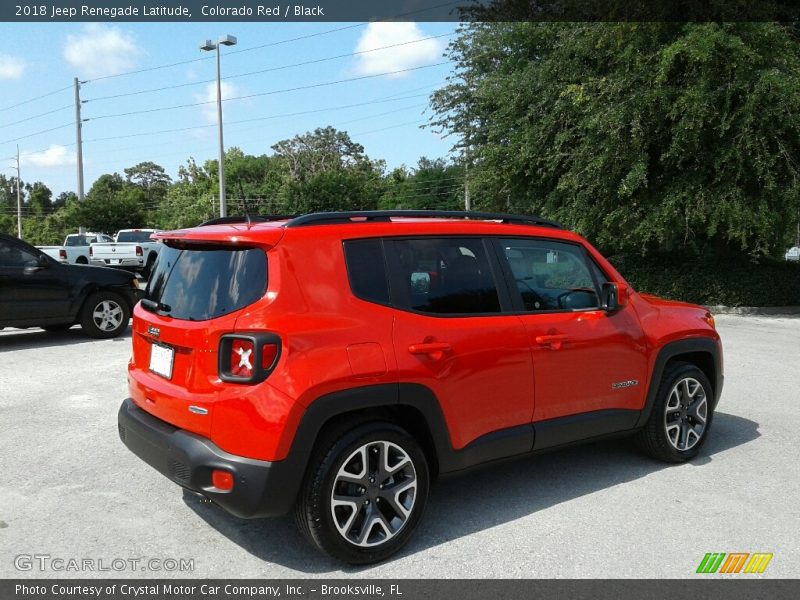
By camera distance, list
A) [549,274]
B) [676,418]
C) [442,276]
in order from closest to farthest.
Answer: [442,276], [549,274], [676,418]

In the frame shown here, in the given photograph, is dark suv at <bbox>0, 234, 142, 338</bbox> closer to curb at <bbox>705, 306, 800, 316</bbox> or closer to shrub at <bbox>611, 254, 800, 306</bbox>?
shrub at <bbox>611, 254, 800, 306</bbox>

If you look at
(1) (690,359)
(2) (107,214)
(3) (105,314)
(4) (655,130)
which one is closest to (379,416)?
(1) (690,359)

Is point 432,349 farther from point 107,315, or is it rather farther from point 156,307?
point 107,315

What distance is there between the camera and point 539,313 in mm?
4109

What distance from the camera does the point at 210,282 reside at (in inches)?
136

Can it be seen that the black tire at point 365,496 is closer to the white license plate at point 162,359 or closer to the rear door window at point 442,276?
the rear door window at point 442,276

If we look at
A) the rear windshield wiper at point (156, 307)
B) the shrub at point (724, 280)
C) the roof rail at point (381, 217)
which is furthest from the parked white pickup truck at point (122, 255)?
the roof rail at point (381, 217)

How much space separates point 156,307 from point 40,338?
26.5 feet

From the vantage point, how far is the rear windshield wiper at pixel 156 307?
3.73 metres

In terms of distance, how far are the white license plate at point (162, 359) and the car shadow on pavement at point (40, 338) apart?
7.15 meters

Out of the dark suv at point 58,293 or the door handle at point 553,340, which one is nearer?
the door handle at point 553,340

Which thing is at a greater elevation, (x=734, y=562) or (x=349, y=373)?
(x=349, y=373)
